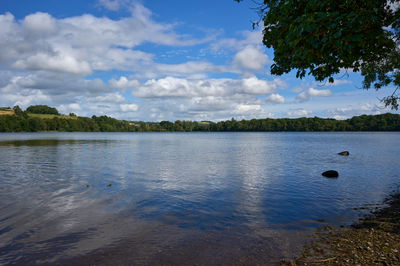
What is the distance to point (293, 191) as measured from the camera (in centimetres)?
2027

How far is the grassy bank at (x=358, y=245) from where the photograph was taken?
27.5 feet

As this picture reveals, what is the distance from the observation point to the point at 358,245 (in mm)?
9461

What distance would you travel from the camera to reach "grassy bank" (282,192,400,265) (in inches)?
330

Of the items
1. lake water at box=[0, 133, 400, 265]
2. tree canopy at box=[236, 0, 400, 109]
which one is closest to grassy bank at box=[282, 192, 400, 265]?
lake water at box=[0, 133, 400, 265]

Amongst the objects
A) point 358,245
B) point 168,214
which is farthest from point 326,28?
point 168,214

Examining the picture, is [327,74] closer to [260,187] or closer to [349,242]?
[349,242]

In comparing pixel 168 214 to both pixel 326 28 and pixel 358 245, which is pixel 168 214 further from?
pixel 326 28

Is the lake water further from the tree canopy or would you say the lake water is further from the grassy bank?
the tree canopy

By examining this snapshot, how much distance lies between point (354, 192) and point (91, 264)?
19879mm

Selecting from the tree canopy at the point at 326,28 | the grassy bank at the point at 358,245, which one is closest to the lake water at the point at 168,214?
the grassy bank at the point at 358,245

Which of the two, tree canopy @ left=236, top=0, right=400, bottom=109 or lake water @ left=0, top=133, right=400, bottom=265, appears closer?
tree canopy @ left=236, top=0, right=400, bottom=109

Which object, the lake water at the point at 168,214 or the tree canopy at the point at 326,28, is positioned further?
the lake water at the point at 168,214

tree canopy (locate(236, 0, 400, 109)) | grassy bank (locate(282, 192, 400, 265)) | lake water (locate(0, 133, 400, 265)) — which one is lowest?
lake water (locate(0, 133, 400, 265))

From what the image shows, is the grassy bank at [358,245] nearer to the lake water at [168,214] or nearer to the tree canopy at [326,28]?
the lake water at [168,214]
